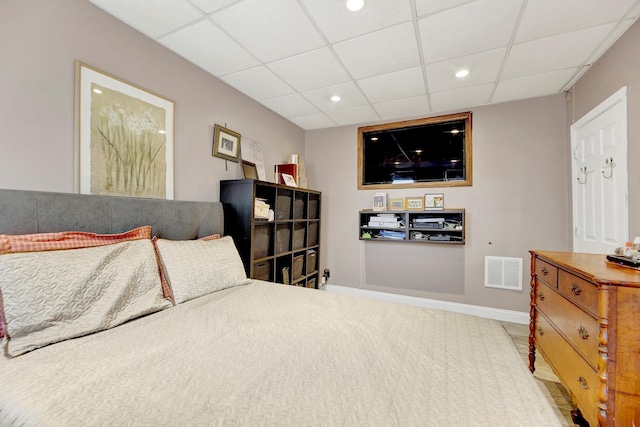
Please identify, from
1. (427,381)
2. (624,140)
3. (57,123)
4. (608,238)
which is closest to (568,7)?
(624,140)

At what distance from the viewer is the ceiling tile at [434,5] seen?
159 centimetres

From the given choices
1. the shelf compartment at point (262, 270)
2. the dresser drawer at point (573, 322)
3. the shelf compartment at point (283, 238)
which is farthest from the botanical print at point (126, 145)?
the dresser drawer at point (573, 322)

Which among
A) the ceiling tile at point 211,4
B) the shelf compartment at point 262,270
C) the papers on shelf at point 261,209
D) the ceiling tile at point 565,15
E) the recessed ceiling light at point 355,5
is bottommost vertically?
the shelf compartment at point 262,270

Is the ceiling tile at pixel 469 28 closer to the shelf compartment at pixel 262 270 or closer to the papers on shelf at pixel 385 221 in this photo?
the papers on shelf at pixel 385 221

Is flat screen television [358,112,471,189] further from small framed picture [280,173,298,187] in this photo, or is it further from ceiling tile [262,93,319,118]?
small framed picture [280,173,298,187]

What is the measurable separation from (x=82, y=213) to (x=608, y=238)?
12.3 feet

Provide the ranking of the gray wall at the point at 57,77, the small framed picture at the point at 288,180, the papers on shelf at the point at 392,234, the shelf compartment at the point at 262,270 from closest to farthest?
the gray wall at the point at 57,77 → the shelf compartment at the point at 262,270 → the small framed picture at the point at 288,180 → the papers on shelf at the point at 392,234

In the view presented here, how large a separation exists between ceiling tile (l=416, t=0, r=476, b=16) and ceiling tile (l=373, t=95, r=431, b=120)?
49.4 inches

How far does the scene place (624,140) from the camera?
1.83m

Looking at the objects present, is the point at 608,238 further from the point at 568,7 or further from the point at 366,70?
the point at 366,70

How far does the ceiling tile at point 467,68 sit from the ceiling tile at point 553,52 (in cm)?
10

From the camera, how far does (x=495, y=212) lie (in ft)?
10.1

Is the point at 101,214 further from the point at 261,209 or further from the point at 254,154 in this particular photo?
the point at 254,154

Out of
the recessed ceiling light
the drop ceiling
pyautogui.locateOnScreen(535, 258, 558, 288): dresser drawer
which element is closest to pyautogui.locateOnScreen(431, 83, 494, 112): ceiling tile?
the drop ceiling
